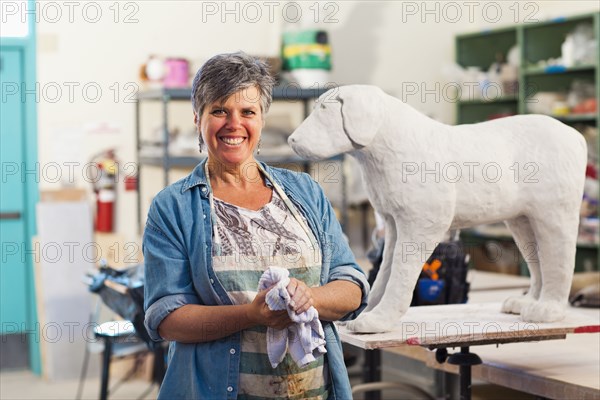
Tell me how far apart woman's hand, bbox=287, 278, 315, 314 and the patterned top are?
10 cm

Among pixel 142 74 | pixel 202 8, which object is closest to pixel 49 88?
pixel 142 74

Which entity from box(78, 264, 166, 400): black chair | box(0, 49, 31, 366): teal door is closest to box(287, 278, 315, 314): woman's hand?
box(78, 264, 166, 400): black chair

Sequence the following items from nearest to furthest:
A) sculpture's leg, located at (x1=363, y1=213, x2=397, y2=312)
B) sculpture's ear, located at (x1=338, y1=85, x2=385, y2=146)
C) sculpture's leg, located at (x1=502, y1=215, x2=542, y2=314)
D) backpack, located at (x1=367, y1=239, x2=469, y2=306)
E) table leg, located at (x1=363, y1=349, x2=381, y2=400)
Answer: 1. sculpture's ear, located at (x1=338, y1=85, x2=385, y2=146)
2. sculpture's leg, located at (x1=363, y1=213, x2=397, y2=312)
3. sculpture's leg, located at (x1=502, y1=215, x2=542, y2=314)
4. backpack, located at (x1=367, y1=239, x2=469, y2=306)
5. table leg, located at (x1=363, y1=349, x2=381, y2=400)

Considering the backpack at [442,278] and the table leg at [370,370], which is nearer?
the backpack at [442,278]

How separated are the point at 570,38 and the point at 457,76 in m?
0.95

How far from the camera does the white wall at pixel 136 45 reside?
5.41 metres

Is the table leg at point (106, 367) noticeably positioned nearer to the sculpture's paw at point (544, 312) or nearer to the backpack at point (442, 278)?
the backpack at point (442, 278)

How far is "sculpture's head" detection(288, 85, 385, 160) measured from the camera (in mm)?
2023

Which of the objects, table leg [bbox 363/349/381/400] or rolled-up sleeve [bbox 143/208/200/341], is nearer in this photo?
rolled-up sleeve [bbox 143/208/200/341]

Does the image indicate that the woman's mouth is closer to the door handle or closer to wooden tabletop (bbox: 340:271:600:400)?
wooden tabletop (bbox: 340:271:600:400)

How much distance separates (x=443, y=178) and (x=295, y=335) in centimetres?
67

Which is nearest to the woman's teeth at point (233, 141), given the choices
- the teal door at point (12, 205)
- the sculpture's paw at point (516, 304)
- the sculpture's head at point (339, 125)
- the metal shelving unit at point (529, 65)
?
the sculpture's head at point (339, 125)

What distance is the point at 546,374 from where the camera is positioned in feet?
7.80

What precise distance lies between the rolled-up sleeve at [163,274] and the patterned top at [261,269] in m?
0.06
